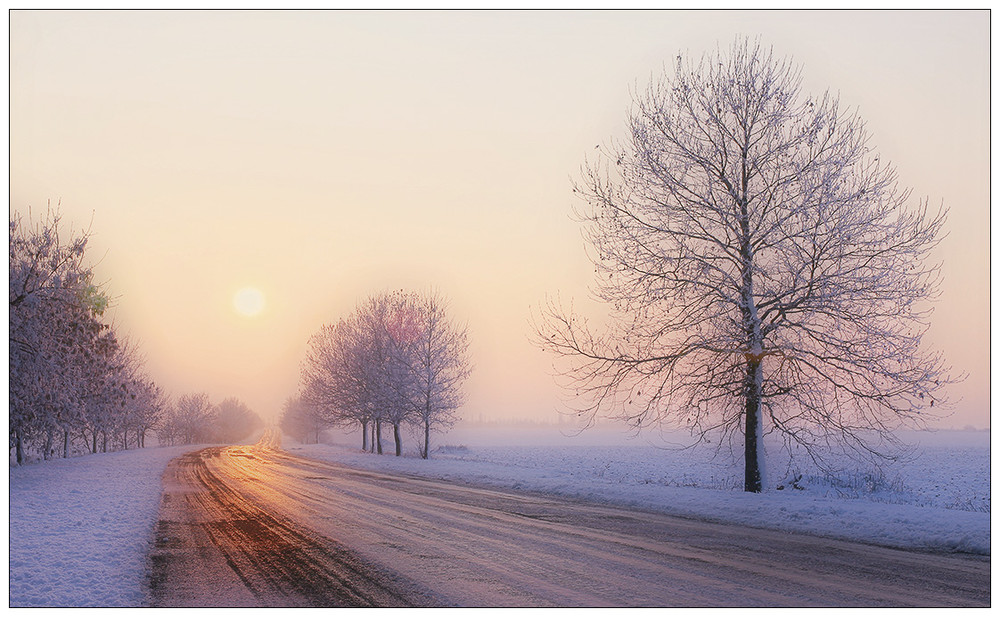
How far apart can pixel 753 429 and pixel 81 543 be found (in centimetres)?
1360

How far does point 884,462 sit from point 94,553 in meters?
16.5

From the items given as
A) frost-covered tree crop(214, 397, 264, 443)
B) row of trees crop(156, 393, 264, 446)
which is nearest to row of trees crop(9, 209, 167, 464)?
row of trees crop(156, 393, 264, 446)

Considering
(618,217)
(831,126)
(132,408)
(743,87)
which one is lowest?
(132,408)

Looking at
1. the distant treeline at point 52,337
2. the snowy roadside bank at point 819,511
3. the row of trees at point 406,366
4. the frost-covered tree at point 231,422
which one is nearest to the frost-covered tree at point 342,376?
the row of trees at point 406,366

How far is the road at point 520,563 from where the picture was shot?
A: 688cm

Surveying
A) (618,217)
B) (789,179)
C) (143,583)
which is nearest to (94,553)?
(143,583)

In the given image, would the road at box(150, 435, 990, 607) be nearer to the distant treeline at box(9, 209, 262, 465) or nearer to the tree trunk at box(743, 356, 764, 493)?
the tree trunk at box(743, 356, 764, 493)

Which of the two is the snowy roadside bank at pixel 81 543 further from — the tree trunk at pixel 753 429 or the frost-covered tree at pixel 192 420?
the frost-covered tree at pixel 192 420

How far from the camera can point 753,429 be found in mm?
15883

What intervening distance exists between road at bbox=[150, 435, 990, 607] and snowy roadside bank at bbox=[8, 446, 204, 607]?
1.20 feet

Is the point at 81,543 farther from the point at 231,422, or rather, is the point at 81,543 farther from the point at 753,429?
the point at 231,422

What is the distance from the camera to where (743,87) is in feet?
51.0

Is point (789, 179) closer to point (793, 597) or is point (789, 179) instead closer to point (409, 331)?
point (793, 597)

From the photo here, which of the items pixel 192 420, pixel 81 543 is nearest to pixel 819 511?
pixel 81 543
